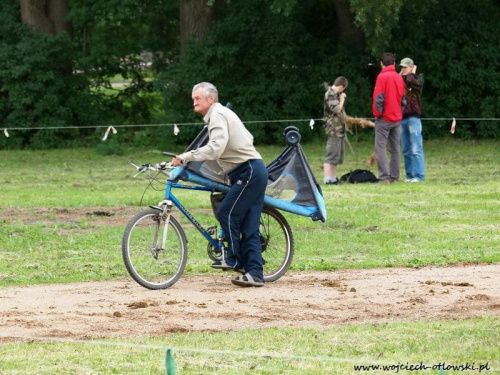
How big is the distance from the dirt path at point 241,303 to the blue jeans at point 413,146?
8994mm

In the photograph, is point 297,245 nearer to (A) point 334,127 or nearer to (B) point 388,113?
(B) point 388,113

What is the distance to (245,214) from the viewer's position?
10930mm

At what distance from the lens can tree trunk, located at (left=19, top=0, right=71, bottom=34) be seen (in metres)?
32.6

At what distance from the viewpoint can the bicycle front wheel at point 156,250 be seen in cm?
1077

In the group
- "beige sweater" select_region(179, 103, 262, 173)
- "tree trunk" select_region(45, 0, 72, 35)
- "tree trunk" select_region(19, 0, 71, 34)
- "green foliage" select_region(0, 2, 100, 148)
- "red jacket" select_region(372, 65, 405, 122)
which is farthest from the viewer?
"tree trunk" select_region(45, 0, 72, 35)

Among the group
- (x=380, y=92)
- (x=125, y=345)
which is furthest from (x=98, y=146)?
(x=125, y=345)

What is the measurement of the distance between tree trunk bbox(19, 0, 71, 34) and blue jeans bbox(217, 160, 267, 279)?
22684mm

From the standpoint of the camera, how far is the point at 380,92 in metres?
19.9

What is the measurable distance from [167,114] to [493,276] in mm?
20874

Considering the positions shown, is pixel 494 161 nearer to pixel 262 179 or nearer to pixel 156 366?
pixel 262 179

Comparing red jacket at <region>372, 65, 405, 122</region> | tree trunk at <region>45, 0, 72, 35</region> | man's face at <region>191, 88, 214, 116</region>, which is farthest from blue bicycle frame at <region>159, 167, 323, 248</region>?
tree trunk at <region>45, 0, 72, 35</region>

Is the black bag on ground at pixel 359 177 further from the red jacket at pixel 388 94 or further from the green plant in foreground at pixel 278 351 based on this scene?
the green plant in foreground at pixel 278 351

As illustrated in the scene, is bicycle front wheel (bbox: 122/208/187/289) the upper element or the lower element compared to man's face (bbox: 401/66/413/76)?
lower

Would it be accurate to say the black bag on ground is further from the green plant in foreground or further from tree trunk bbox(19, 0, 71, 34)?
tree trunk bbox(19, 0, 71, 34)
